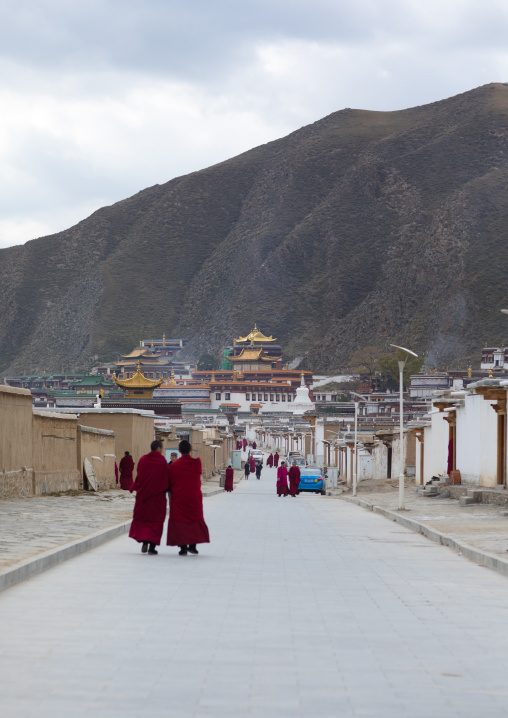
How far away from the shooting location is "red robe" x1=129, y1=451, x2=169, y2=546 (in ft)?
41.4

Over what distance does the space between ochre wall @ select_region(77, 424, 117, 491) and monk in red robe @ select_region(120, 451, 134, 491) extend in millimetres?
370

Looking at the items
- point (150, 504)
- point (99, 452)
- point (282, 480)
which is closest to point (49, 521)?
point (150, 504)

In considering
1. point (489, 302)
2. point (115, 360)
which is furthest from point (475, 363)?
point (115, 360)

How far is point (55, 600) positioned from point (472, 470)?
2382cm

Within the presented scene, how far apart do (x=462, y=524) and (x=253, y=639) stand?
39.3ft

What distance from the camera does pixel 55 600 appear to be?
28.2ft

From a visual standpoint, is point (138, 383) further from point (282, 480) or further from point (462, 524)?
point (462, 524)

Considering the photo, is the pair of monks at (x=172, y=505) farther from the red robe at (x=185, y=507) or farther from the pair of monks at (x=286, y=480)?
the pair of monks at (x=286, y=480)

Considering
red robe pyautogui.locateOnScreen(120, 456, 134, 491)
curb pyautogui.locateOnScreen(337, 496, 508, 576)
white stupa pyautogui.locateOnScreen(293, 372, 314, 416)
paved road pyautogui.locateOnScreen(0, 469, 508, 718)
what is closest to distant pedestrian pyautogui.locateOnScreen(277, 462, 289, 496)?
red robe pyautogui.locateOnScreen(120, 456, 134, 491)

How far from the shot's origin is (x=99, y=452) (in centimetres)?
3091

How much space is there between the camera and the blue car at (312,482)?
4531 cm

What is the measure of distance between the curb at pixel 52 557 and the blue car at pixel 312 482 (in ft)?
98.7

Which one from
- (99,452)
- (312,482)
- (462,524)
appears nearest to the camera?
(462,524)

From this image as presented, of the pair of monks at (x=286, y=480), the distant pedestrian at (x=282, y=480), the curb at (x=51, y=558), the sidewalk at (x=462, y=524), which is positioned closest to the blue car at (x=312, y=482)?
the pair of monks at (x=286, y=480)
